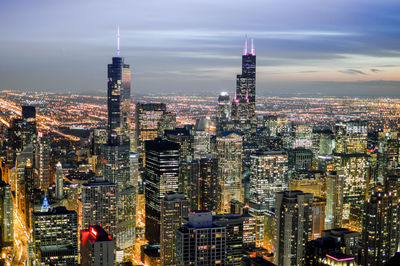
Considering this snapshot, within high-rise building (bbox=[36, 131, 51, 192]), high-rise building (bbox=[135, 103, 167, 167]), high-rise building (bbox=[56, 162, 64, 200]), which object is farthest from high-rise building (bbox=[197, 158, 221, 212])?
high-rise building (bbox=[135, 103, 167, 167])

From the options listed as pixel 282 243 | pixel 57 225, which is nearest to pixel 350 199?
pixel 282 243

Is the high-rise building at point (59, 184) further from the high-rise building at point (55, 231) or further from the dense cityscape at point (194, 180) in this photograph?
the high-rise building at point (55, 231)

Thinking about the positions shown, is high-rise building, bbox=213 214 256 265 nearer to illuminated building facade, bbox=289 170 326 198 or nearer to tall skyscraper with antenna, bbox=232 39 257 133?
illuminated building facade, bbox=289 170 326 198

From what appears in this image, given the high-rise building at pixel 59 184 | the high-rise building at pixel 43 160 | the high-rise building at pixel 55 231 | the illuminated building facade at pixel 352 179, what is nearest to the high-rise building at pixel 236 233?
the illuminated building facade at pixel 352 179

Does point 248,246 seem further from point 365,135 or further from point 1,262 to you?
point 365,135

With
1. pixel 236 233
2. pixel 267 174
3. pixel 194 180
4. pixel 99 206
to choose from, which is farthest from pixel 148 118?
pixel 236 233

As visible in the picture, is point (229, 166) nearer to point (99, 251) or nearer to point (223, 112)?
point (223, 112)
